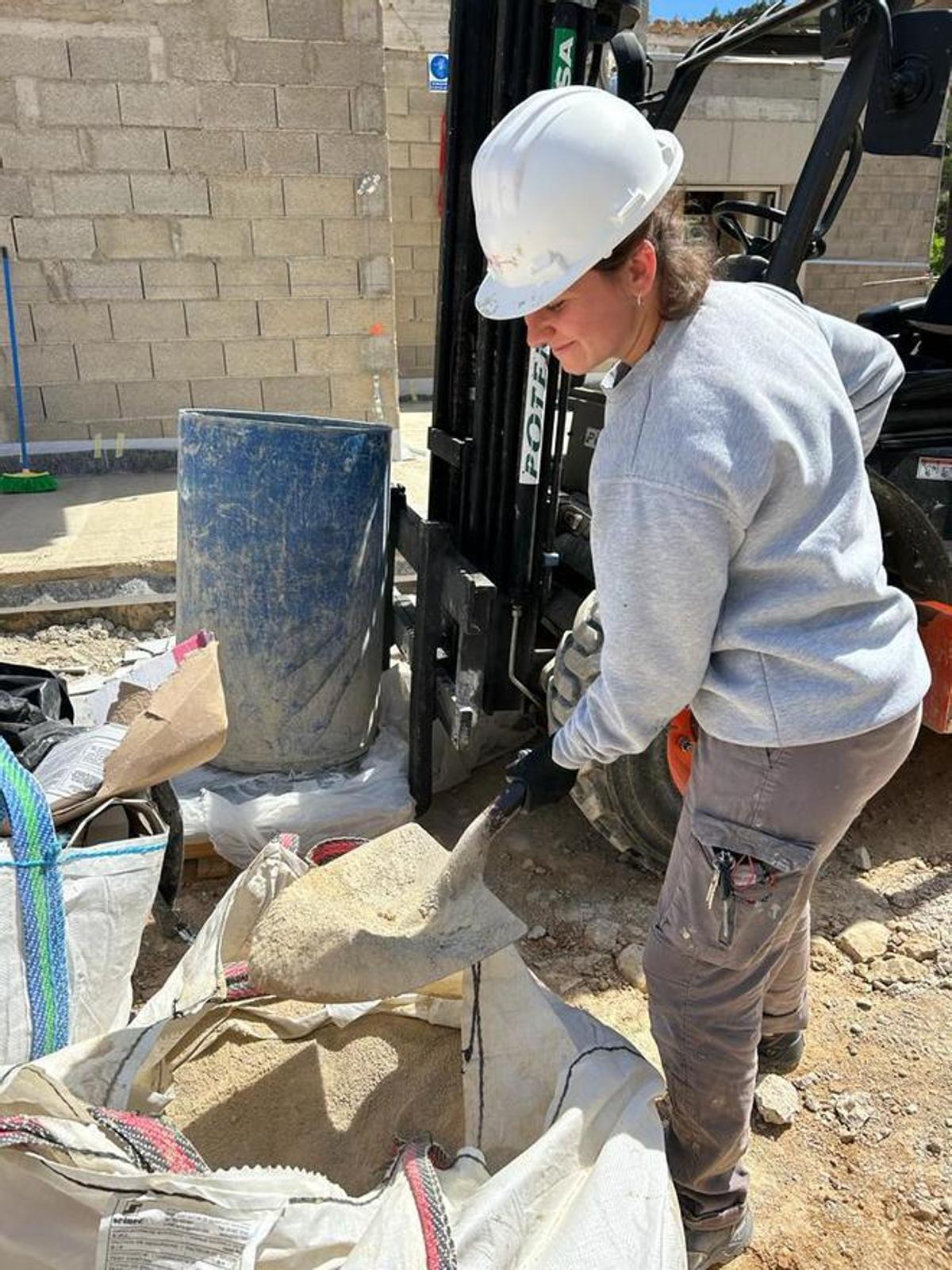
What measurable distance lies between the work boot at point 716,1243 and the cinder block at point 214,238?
19.4 ft

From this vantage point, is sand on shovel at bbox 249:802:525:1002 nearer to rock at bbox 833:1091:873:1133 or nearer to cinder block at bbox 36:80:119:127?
rock at bbox 833:1091:873:1133

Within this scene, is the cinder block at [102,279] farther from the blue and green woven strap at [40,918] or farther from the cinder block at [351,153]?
the blue and green woven strap at [40,918]

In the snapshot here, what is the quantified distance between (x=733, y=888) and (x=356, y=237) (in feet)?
19.0

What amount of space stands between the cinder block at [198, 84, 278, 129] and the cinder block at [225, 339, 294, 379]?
4.10 ft

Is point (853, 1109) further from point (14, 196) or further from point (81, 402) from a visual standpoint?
point (14, 196)

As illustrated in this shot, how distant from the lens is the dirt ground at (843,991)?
1950 mm

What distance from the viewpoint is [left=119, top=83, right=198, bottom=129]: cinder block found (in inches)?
227

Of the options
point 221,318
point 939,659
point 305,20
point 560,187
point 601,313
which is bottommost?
point 939,659

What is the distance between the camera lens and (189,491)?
114 inches

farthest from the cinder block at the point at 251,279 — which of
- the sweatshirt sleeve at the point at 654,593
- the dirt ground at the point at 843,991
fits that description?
the sweatshirt sleeve at the point at 654,593

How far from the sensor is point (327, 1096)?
2.15 m

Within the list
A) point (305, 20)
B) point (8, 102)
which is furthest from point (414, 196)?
point (8, 102)

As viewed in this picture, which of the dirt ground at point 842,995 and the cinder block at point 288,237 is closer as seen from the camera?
the dirt ground at point 842,995

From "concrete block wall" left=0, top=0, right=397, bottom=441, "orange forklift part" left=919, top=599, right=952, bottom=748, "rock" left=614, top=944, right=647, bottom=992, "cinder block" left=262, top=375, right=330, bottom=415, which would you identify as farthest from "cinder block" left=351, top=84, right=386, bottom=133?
"rock" left=614, top=944, right=647, bottom=992
